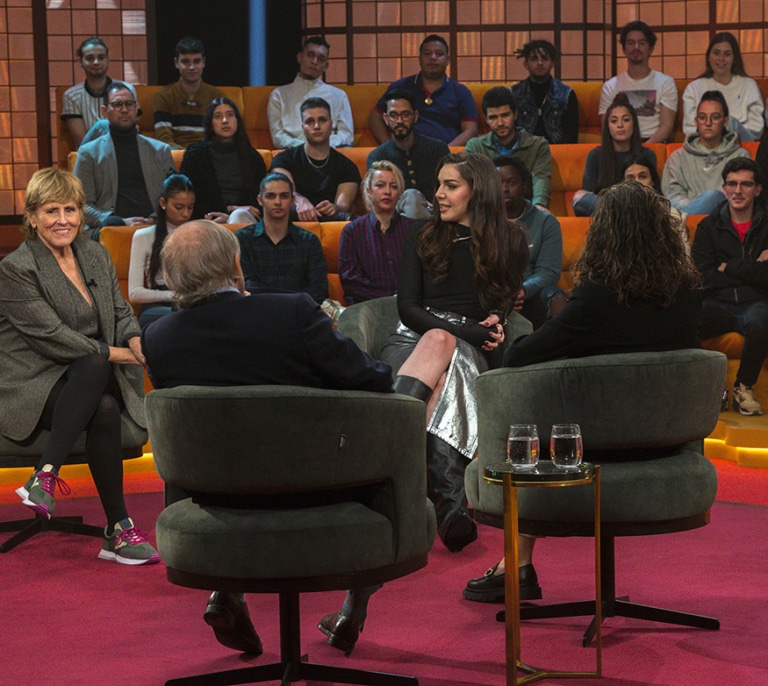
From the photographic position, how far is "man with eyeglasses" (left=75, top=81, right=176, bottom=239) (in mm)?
6406

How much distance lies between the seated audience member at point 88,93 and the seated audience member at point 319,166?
1.48 metres

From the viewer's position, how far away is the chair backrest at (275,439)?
2.18 m

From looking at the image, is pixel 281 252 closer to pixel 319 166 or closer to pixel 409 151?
pixel 319 166

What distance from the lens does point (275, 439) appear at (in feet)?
7.15

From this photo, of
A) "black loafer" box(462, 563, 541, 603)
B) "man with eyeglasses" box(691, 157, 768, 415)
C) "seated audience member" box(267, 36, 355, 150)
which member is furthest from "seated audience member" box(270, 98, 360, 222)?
"black loafer" box(462, 563, 541, 603)

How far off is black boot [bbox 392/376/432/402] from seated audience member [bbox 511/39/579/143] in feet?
13.0

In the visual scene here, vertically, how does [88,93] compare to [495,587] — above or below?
above

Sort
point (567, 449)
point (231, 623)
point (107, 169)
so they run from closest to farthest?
point (567, 449)
point (231, 623)
point (107, 169)

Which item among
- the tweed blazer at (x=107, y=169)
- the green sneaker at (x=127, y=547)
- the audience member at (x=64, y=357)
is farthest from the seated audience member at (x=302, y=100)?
the green sneaker at (x=127, y=547)

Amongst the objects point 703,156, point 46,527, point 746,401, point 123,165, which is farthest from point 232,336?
point 703,156

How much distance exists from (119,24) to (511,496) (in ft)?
26.6

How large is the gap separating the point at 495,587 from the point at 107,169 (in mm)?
4118

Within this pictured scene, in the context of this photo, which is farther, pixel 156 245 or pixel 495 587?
pixel 156 245

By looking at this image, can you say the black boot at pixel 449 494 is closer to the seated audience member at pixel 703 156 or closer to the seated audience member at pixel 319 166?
Result: the seated audience member at pixel 319 166
